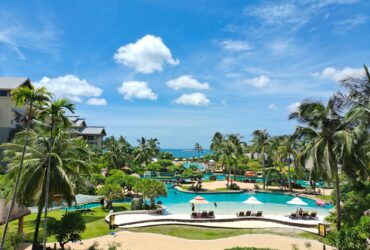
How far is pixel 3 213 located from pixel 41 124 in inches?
243

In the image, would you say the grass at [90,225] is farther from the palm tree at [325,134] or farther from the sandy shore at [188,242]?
the palm tree at [325,134]

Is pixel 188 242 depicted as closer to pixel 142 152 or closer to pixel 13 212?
pixel 13 212

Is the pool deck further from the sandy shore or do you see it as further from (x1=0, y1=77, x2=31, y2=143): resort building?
(x1=0, y1=77, x2=31, y2=143): resort building

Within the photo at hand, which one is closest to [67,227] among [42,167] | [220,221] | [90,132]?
[42,167]

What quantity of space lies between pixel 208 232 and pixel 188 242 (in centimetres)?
382

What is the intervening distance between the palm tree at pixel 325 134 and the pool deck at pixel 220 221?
7236 millimetres

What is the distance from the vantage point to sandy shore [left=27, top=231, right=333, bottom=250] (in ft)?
63.1

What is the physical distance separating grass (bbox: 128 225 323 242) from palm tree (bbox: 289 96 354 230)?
4.93 meters

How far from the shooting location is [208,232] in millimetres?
24125

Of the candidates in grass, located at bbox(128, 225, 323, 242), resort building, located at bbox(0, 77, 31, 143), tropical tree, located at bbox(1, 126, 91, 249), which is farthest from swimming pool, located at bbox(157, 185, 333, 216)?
resort building, located at bbox(0, 77, 31, 143)

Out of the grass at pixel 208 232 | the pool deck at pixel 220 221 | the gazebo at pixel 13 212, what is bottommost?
the grass at pixel 208 232

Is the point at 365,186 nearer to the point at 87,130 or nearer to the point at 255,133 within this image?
the point at 255,133

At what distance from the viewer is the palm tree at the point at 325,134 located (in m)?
19.9

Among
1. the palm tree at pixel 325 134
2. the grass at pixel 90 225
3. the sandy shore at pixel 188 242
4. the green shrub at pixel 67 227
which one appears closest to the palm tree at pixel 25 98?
the green shrub at pixel 67 227
